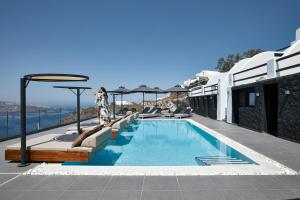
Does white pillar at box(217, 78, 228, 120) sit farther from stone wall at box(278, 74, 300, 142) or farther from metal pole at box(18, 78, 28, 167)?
metal pole at box(18, 78, 28, 167)

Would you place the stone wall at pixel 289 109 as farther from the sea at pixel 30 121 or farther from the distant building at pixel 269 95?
the sea at pixel 30 121

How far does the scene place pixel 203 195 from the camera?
3523 mm

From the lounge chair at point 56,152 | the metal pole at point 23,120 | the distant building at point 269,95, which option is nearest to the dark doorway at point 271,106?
the distant building at point 269,95

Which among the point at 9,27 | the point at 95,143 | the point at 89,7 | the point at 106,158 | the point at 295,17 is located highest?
the point at 295,17

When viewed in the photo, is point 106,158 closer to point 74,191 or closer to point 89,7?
point 74,191

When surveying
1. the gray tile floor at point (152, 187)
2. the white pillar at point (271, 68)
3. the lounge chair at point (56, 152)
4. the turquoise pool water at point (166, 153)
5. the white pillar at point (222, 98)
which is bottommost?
the turquoise pool water at point (166, 153)

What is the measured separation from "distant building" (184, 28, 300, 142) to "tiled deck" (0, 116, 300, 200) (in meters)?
4.26

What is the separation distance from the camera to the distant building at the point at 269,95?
316 inches

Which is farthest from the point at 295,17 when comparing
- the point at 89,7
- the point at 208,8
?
the point at 89,7

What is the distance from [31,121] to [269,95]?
1264 cm

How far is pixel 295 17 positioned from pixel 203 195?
27.8 meters

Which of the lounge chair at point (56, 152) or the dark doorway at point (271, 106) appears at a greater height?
the dark doorway at point (271, 106)

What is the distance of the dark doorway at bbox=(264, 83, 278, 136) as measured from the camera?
33.1 ft

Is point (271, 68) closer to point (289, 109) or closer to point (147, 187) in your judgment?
point (289, 109)
